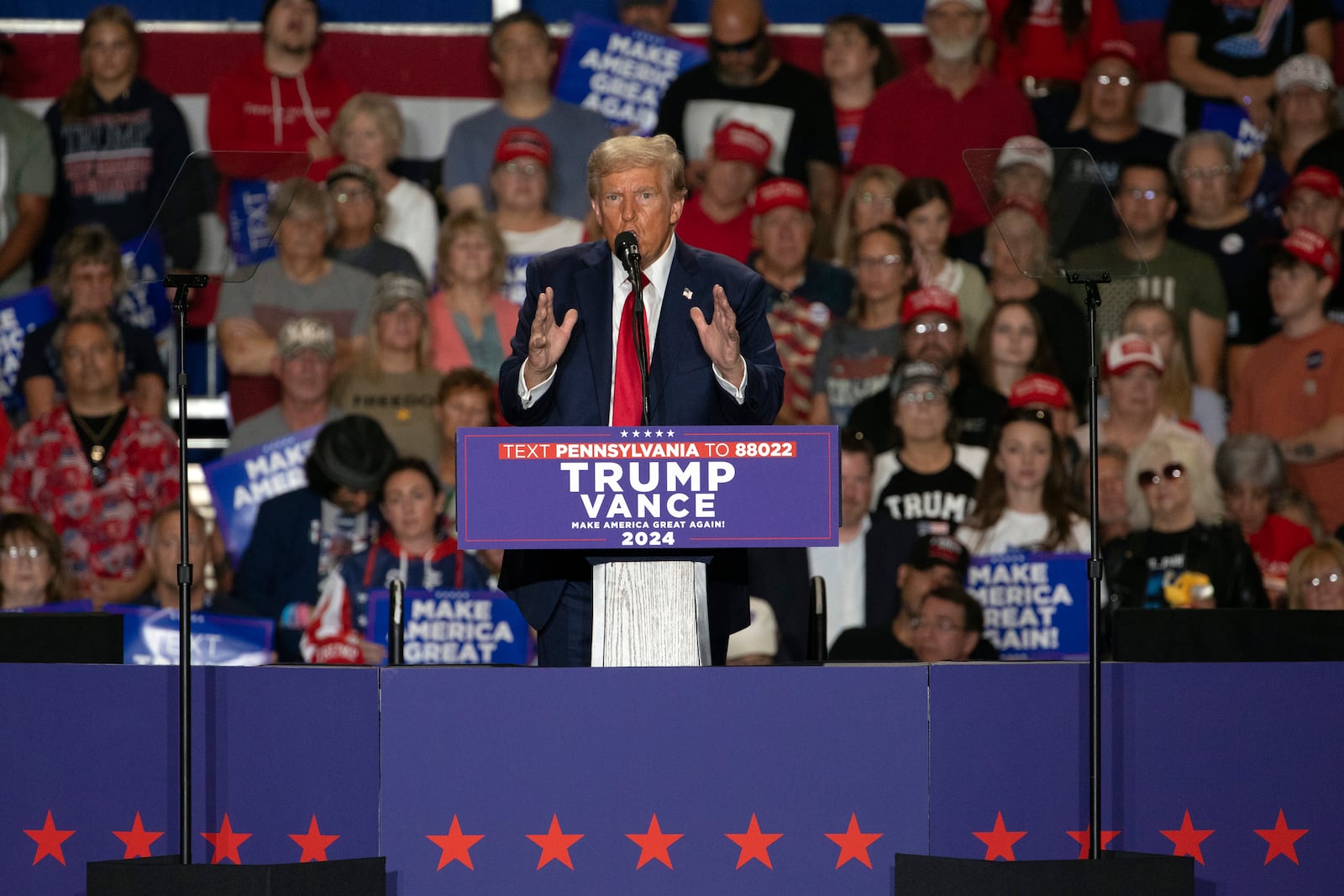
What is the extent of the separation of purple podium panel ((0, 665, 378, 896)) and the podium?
380 millimetres

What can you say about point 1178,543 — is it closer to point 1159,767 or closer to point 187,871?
point 1159,767

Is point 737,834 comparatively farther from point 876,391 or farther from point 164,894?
point 876,391

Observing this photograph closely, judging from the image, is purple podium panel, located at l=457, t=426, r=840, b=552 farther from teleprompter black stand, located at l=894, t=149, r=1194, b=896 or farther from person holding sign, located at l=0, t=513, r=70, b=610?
person holding sign, located at l=0, t=513, r=70, b=610

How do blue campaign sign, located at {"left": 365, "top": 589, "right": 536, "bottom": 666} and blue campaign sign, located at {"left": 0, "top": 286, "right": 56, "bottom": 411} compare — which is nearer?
blue campaign sign, located at {"left": 365, "top": 589, "right": 536, "bottom": 666}

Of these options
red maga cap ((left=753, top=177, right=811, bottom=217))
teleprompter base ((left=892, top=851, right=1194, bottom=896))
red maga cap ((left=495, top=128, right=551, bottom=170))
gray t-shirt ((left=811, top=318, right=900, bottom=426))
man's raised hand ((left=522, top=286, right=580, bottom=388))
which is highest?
red maga cap ((left=495, top=128, right=551, bottom=170))

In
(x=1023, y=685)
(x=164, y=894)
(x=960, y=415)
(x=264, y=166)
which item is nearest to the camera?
(x=164, y=894)

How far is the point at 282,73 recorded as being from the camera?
634 centimetres

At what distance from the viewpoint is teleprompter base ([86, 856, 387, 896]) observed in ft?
8.41

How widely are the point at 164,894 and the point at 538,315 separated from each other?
1087 millimetres

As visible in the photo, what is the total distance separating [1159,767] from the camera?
281 centimetres

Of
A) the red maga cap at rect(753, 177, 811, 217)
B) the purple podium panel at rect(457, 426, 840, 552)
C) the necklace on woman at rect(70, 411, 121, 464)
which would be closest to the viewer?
the purple podium panel at rect(457, 426, 840, 552)

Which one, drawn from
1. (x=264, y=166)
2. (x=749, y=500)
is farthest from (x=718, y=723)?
(x=264, y=166)

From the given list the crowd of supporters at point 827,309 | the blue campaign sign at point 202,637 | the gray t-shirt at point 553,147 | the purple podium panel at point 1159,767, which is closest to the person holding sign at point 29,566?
the crowd of supporters at point 827,309

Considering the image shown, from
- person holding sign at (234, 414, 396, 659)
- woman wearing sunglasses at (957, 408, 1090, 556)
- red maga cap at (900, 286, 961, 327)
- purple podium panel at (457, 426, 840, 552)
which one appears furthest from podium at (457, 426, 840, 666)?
red maga cap at (900, 286, 961, 327)
